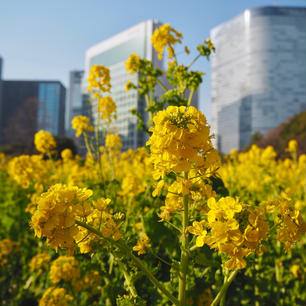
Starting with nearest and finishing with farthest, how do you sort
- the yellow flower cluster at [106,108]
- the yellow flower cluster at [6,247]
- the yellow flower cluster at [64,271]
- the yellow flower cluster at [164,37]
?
the yellow flower cluster at [64,271] < the yellow flower cluster at [164,37] < the yellow flower cluster at [106,108] < the yellow flower cluster at [6,247]

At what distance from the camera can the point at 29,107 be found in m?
30.1

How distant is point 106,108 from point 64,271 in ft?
4.76

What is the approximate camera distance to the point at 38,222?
0.76 m

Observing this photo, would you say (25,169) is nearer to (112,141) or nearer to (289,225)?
(112,141)

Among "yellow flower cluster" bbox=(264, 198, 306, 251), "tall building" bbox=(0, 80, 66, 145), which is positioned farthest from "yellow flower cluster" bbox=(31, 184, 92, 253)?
"tall building" bbox=(0, 80, 66, 145)

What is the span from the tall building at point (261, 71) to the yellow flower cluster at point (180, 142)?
6593cm

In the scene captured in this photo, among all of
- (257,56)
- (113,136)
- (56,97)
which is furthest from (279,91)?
(113,136)

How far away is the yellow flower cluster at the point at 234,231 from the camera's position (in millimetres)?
804

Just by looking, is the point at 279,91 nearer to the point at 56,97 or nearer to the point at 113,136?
the point at 56,97

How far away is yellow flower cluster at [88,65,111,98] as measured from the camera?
260 centimetres

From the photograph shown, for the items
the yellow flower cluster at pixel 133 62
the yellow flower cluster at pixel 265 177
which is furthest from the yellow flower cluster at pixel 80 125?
the yellow flower cluster at pixel 265 177

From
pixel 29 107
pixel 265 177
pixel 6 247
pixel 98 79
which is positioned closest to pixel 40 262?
pixel 6 247

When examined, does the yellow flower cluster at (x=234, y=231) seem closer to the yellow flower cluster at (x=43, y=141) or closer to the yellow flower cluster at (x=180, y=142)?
the yellow flower cluster at (x=180, y=142)

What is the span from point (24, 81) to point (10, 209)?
74.7m
